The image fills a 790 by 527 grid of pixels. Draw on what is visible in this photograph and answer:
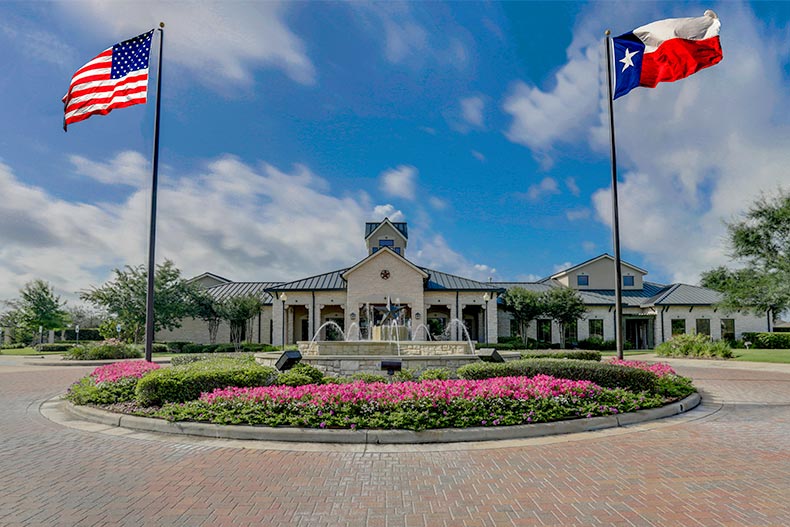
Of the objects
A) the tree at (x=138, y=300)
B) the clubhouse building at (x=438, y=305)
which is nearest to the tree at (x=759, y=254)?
the clubhouse building at (x=438, y=305)

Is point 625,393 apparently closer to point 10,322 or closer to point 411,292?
point 411,292

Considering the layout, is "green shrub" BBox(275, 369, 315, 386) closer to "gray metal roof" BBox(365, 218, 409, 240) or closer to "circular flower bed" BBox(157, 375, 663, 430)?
"circular flower bed" BBox(157, 375, 663, 430)

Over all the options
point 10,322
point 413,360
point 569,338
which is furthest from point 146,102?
point 10,322

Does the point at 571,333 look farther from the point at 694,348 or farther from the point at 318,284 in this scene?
the point at 318,284

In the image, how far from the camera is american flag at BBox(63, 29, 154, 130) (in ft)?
45.3

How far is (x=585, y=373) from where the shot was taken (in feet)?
33.6

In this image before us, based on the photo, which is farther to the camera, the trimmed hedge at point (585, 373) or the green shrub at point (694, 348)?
the green shrub at point (694, 348)

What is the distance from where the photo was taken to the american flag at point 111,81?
45.3 feet

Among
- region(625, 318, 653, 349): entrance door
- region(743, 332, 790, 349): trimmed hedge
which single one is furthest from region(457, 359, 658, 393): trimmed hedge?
region(625, 318, 653, 349): entrance door

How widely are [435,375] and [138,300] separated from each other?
90.8 ft

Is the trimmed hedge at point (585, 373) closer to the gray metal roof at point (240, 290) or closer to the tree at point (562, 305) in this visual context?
the tree at point (562, 305)

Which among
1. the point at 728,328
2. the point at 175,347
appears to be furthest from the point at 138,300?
the point at 728,328

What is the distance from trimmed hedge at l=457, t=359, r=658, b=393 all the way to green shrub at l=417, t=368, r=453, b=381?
1.01 metres

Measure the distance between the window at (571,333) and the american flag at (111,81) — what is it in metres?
31.1
